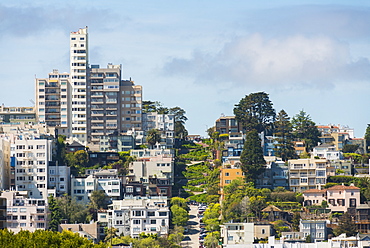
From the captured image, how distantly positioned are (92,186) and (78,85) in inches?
1258

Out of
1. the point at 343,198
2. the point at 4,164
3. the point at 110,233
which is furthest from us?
the point at 4,164

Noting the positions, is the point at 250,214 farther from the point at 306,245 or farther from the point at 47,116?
the point at 47,116

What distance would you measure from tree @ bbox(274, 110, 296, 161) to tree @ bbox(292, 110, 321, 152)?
27.1 feet

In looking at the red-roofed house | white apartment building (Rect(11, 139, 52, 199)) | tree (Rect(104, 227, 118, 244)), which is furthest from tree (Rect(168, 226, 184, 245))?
white apartment building (Rect(11, 139, 52, 199))

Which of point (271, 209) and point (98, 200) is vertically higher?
point (98, 200)

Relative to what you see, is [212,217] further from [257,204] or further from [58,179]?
[58,179]

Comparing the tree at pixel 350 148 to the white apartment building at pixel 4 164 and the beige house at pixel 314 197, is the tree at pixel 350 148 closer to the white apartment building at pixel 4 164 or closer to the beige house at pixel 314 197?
the beige house at pixel 314 197

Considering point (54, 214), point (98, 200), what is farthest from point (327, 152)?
point (54, 214)

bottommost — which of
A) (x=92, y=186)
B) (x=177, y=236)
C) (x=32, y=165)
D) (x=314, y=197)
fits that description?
(x=177, y=236)

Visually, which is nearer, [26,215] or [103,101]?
[26,215]

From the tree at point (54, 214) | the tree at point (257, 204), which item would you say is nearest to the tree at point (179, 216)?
the tree at point (257, 204)

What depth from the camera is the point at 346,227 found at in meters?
142

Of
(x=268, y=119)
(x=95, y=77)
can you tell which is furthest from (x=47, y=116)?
(x=268, y=119)

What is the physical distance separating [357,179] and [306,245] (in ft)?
90.3
